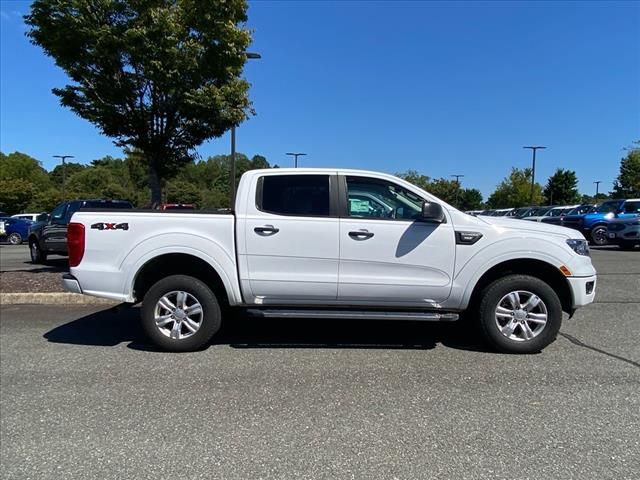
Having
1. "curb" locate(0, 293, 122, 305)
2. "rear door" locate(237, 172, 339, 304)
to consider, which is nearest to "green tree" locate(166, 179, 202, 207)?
"curb" locate(0, 293, 122, 305)

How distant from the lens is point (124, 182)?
76.2 m

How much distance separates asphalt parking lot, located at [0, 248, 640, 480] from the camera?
316cm

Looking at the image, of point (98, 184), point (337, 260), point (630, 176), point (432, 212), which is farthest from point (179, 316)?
point (98, 184)

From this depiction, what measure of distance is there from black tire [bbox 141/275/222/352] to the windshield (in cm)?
1947

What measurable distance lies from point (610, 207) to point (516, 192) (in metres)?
47.0

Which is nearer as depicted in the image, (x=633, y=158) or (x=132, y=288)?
(x=132, y=288)

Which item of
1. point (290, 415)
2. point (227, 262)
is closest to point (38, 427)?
point (290, 415)

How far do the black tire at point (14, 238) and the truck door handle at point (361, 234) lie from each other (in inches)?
1020

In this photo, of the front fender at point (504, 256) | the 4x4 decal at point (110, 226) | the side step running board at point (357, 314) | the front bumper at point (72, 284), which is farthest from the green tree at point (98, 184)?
the front fender at point (504, 256)

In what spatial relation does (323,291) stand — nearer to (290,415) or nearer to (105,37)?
(290,415)

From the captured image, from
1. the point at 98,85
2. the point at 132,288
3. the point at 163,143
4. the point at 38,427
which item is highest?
the point at 98,85

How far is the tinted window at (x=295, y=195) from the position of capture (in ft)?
17.9

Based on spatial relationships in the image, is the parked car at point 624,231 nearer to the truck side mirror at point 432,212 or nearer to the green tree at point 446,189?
the truck side mirror at point 432,212

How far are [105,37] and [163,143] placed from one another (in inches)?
95.9
